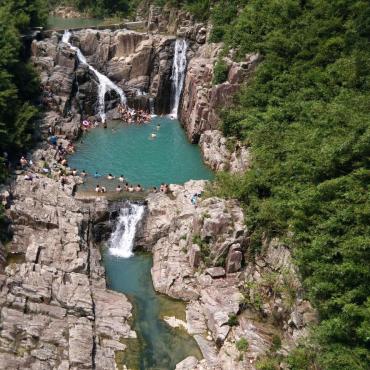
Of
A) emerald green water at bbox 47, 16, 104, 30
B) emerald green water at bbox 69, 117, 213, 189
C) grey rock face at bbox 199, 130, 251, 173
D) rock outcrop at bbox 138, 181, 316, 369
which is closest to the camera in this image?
rock outcrop at bbox 138, 181, 316, 369

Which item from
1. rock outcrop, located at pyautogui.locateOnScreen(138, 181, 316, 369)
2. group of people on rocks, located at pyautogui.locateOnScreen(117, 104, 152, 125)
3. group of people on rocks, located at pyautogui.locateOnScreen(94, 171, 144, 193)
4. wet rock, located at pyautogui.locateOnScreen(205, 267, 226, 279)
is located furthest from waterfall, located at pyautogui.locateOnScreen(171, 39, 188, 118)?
wet rock, located at pyautogui.locateOnScreen(205, 267, 226, 279)

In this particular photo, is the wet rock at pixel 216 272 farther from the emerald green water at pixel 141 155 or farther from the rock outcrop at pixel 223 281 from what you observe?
the emerald green water at pixel 141 155

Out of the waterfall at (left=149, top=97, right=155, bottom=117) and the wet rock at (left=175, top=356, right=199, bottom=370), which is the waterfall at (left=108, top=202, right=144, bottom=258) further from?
the waterfall at (left=149, top=97, right=155, bottom=117)

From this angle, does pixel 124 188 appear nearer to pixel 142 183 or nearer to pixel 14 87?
pixel 142 183

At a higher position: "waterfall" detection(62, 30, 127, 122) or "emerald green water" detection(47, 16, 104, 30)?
"emerald green water" detection(47, 16, 104, 30)

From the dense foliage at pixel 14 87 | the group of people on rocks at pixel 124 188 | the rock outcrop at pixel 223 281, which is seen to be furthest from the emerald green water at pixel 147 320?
the dense foliage at pixel 14 87

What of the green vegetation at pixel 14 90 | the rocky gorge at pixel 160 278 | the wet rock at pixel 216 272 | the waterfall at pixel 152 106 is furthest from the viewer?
the waterfall at pixel 152 106

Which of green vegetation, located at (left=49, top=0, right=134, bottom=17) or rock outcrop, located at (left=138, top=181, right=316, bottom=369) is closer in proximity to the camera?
rock outcrop, located at (left=138, top=181, right=316, bottom=369)

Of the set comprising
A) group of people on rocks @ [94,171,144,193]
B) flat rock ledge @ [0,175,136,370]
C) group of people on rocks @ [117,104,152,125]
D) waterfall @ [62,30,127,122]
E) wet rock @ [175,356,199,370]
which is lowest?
wet rock @ [175,356,199,370]
